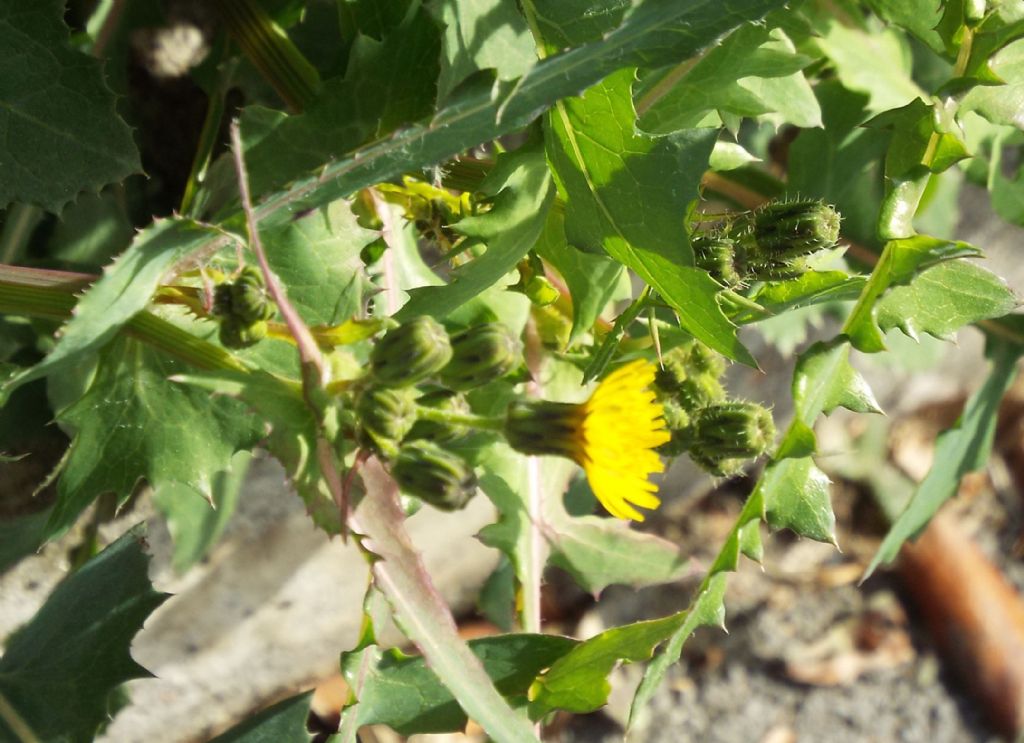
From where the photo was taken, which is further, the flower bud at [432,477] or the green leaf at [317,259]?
the green leaf at [317,259]

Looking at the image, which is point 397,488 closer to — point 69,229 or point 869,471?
point 69,229

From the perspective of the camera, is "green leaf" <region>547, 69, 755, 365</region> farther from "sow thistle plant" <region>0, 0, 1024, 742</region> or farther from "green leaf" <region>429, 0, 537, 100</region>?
"green leaf" <region>429, 0, 537, 100</region>

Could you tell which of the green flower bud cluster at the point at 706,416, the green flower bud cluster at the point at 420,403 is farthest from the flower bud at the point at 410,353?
the green flower bud cluster at the point at 706,416

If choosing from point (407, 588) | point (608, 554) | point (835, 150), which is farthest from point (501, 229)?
point (835, 150)

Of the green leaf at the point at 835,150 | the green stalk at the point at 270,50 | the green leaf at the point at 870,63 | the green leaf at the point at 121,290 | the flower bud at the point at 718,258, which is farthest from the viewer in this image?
the green leaf at the point at 835,150

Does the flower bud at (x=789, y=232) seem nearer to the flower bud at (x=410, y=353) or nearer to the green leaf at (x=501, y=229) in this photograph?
the green leaf at (x=501, y=229)

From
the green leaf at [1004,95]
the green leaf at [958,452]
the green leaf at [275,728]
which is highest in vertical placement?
the green leaf at [1004,95]
